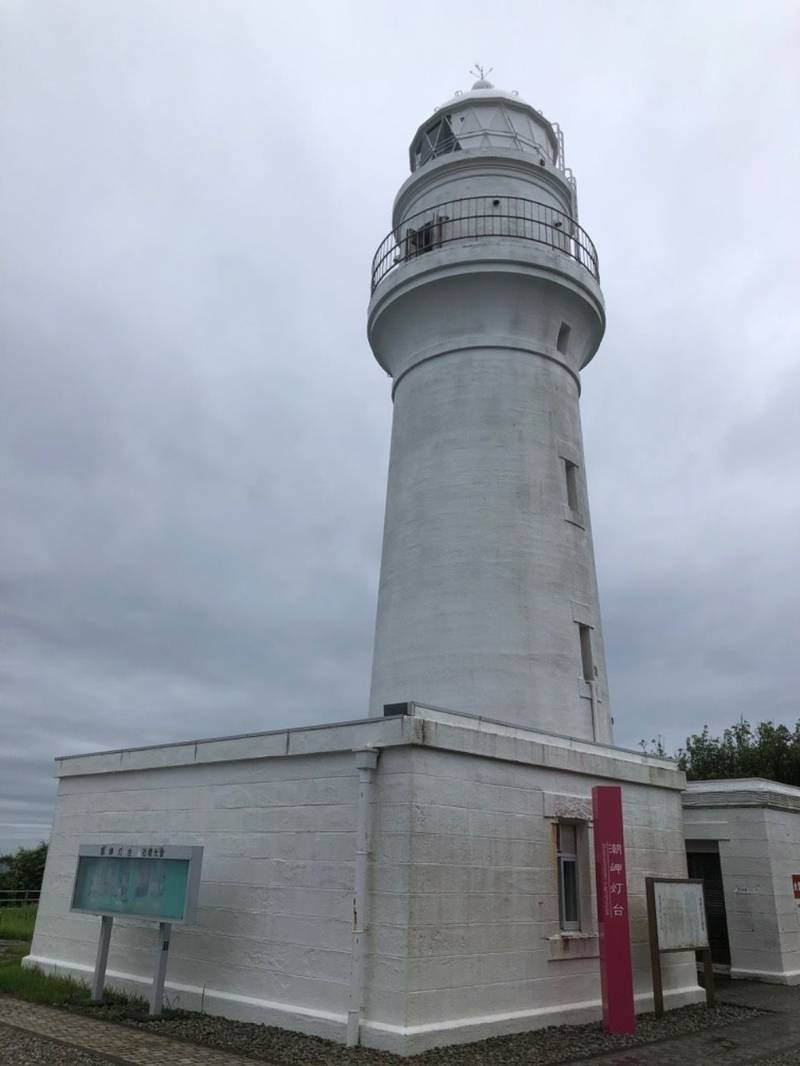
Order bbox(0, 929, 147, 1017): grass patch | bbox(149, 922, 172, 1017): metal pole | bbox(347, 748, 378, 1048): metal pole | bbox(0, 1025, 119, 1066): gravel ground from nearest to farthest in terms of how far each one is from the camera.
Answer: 1. bbox(0, 1025, 119, 1066): gravel ground
2. bbox(347, 748, 378, 1048): metal pole
3. bbox(149, 922, 172, 1017): metal pole
4. bbox(0, 929, 147, 1017): grass patch

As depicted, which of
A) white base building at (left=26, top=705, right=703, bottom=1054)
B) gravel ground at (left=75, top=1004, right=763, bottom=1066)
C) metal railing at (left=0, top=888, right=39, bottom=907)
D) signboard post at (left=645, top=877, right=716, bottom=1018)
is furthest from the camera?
metal railing at (left=0, top=888, right=39, bottom=907)

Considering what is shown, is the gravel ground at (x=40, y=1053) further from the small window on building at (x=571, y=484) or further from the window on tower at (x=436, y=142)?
the window on tower at (x=436, y=142)

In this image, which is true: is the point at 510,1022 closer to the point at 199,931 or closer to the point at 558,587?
the point at 199,931

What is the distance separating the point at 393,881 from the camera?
8.88 m

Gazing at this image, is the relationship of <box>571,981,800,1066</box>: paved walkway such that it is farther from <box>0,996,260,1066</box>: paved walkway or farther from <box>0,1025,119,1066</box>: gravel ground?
<box>0,1025,119,1066</box>: gravel ground

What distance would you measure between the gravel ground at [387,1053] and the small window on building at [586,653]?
4967 millimetres

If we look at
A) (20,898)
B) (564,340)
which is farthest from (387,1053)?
(20,898)

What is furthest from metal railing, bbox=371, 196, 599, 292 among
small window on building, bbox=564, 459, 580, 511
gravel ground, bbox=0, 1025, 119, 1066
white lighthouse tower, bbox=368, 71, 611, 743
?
gravel ground, bbox=0, 1025, 119, 1066

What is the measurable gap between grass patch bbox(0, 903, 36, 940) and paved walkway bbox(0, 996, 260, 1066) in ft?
25.8

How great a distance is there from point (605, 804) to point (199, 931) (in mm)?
5271

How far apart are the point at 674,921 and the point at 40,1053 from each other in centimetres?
789

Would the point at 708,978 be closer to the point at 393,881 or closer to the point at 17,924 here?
the point at 393,881

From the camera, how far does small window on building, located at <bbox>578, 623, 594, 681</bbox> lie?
14.0m

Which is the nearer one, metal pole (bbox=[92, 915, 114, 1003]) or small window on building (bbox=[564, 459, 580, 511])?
metal pole (bbox=[92, 915, 114, 1003])
